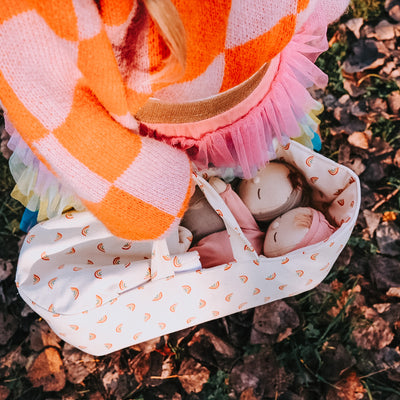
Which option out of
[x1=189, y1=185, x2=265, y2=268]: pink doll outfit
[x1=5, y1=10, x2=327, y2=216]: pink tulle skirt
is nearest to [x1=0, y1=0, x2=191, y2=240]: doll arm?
[x1=5, y1=10, x2=327, y2=216]: pink tulle skirt

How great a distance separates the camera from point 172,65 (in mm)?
450

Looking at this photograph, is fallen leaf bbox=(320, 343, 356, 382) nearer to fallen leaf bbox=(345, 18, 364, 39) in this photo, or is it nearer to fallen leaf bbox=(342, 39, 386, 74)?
fallen leaf bbox=(342, 39, 386, 74)

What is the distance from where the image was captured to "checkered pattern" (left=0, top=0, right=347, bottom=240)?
411mm

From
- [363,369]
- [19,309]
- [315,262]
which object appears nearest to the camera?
[315,262]

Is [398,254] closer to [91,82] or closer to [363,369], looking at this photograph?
[363,369]

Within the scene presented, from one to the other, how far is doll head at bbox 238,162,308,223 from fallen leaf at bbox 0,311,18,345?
76 cm

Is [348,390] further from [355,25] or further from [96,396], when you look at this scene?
[355,25]

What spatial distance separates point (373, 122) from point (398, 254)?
1.39 feet

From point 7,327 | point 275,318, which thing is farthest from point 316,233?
point 7,327

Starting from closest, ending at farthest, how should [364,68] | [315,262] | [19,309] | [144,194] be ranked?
[144,194]
[315,262]
[19,309]
[364,68]

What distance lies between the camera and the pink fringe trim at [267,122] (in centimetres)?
71

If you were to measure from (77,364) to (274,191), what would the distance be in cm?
72

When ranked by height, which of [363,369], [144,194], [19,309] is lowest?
[363,369]

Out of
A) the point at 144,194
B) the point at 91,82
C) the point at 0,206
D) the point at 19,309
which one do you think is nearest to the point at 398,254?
the point at 144,194
